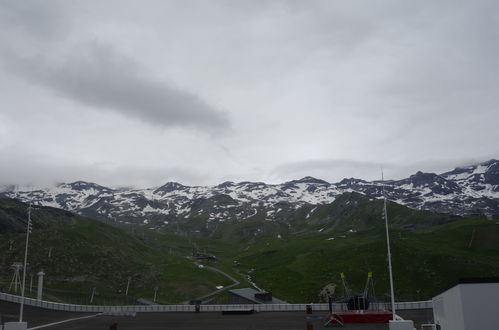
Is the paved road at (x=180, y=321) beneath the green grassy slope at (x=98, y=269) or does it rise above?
beneath

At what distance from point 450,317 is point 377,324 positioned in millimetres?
18528

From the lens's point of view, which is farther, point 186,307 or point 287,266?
point 287,266

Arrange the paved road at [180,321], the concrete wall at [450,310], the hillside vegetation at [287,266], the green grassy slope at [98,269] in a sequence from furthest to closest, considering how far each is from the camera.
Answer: the green grassy slope at [98,269]
the hillside vegetation at [287,266]
the paved road at [180,321]
the concrete wall at [450,310]

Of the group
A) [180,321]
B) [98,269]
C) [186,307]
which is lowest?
[180,321]

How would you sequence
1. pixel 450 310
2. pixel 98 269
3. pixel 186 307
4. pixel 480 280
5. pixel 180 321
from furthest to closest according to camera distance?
pixel 98 269 < pixel 186 307 < pixel 180 321 < pixel 450 310 < pixel 480 280

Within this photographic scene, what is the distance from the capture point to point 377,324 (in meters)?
54.9

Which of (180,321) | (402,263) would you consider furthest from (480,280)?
(402,263)

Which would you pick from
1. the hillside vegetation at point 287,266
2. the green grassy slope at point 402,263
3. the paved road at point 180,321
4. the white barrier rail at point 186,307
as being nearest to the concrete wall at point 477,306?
the paved road at point 180,321

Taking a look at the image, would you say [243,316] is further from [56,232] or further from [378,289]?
[56,232]

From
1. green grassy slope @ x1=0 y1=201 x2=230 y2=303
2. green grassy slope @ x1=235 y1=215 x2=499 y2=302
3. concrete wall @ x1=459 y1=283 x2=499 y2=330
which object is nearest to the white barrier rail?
concrete wall @ x1=459 y1=283 x2=499 y2=330

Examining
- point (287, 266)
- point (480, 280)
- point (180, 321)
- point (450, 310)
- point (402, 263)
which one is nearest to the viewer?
point (480, 280)

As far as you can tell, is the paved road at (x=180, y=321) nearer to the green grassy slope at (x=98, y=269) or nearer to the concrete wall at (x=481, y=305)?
the concrete wall at (x=481, y=305)

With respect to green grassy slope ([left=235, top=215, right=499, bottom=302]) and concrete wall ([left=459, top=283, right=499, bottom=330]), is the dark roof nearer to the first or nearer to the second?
concrete wall ([left=459, top=283, right=499, bottom=330])

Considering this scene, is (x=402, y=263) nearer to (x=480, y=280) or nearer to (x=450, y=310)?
(x=450, y=310)
